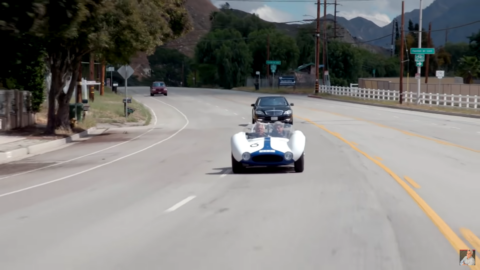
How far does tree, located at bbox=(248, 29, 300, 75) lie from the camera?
114m

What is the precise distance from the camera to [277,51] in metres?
114

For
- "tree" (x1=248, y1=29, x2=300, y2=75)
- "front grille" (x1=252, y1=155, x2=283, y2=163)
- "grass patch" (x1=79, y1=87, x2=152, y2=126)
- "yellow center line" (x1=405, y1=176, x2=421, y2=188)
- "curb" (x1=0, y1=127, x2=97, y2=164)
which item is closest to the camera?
"yellow center line" (x1=405, y1=176, x2=421, y2=188)

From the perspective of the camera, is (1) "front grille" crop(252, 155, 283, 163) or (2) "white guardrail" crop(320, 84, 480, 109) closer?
(1) "front grille" crop(252, 155, 283, 163)

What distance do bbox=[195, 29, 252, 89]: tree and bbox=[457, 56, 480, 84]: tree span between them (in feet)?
111

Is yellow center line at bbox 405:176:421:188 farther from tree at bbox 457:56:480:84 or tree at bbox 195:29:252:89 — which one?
tree at bbox 195:29:252:89

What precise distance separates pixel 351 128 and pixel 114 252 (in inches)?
959

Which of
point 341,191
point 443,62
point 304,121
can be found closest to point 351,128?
point 304,121

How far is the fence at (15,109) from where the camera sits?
2928 centimetres

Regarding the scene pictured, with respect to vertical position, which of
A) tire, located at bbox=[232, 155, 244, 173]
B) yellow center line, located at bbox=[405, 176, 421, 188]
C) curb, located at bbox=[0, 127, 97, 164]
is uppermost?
tire, located at bbox=[232, 155, 244, 173]

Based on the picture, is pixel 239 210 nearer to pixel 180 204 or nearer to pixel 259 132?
pixel 180 204

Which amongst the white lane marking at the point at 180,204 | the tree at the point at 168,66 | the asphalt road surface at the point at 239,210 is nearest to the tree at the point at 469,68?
the tree at the point at 168,66

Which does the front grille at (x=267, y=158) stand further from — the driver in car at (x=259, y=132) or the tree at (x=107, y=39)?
the tree at (x=107, y=39)

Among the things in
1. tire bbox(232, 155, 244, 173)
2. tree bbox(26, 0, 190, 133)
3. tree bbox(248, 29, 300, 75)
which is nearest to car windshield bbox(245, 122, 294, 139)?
tire bbox(232, 155, 244, 173)

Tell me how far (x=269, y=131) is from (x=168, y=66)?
5564 inches
